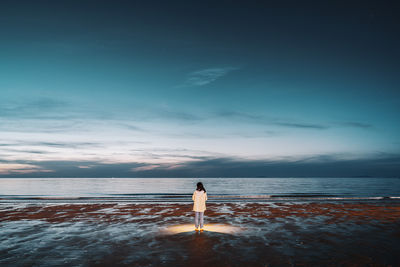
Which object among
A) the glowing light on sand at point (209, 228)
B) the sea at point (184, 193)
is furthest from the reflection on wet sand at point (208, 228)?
the sea at point (184, 193)

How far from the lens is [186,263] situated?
7648 millimetres

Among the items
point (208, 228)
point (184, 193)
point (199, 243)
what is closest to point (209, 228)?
point (208, 228)

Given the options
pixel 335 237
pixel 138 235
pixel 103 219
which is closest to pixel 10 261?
pixel 138 235

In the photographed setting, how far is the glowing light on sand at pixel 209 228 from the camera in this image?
40.8 ft

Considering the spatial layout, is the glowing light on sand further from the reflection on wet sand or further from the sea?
the sea

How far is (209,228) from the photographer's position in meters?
13.1

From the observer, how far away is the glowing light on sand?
489 inches

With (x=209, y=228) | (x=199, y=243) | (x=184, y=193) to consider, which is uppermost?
(x=199, y=243)

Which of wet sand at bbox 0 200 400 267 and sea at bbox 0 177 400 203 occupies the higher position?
wet sand at bbox 0 200 400 267

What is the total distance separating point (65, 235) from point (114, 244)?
332cm

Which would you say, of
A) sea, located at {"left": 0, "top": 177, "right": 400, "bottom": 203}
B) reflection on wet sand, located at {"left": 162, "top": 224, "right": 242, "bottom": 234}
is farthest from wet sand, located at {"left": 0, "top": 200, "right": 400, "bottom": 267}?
sea, located at {"left": 0, "top": 177, "right": 400, "bottom": 203}

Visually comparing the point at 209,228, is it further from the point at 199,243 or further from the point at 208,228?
the point at 199,243

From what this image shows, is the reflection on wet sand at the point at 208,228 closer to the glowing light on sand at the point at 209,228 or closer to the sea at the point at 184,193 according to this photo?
the glowing light on sand at the point at 209,228

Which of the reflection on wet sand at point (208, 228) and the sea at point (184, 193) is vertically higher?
the reflection on wet sand at point (208, 228)
